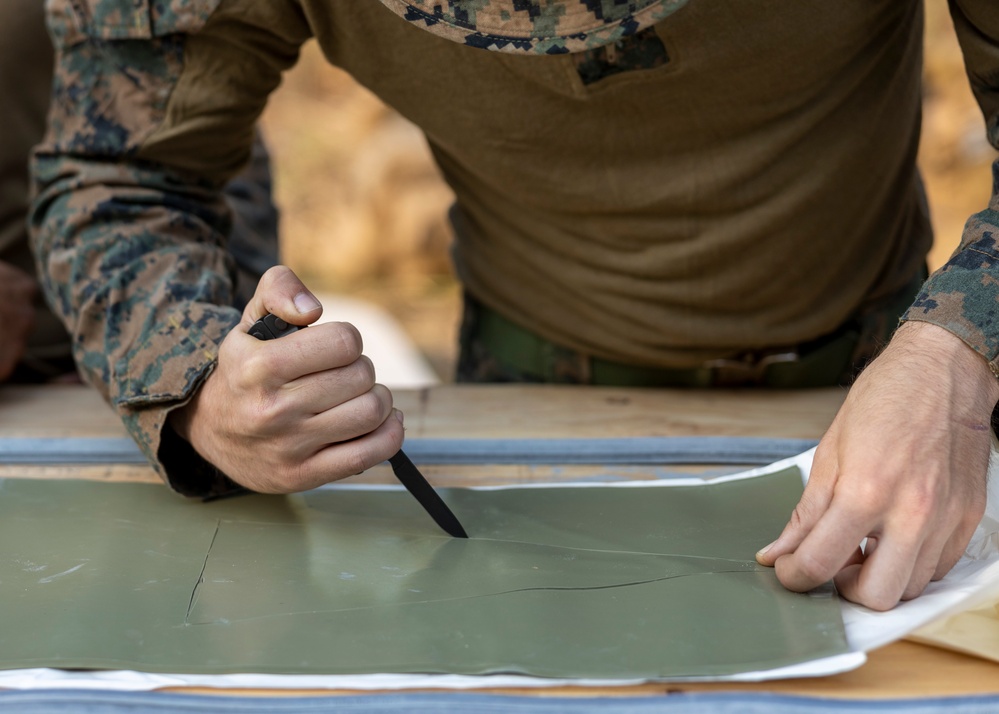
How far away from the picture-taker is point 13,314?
4.34 feet

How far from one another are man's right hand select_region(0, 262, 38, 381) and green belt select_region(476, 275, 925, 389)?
73cm

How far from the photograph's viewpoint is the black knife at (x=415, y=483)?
83cm

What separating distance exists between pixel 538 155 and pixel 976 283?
1.69 ft

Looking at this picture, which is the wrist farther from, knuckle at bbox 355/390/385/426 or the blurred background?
the blurred background

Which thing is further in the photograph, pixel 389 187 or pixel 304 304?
pixel 389 187

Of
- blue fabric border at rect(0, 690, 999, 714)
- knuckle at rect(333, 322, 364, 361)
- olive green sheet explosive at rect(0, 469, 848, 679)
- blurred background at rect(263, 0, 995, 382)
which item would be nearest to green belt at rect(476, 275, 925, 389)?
olive green sheet explosive at rect(0, 469, 848, 679)

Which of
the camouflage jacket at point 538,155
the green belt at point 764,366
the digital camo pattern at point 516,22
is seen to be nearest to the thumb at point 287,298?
the camouflage jacket at point 538,155

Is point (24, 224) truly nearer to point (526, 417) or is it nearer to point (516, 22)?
point (526, 417)

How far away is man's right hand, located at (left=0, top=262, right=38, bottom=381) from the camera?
51.4 inches

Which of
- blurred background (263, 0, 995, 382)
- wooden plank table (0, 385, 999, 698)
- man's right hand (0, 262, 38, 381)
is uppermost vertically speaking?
man's right hand (0, 262, 38, 381)

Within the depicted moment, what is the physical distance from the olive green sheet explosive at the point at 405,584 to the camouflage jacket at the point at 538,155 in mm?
117

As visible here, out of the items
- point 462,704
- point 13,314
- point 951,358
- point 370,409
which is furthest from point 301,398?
point 13,314

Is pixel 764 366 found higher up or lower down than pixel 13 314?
lower down

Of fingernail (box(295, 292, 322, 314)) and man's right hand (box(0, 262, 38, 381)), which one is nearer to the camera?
fingernail (box(295, 292, 322, 314))
